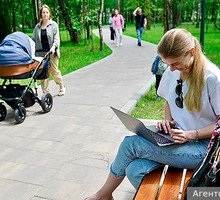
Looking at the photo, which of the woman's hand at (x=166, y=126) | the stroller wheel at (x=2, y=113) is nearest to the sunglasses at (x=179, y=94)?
the woman's hand at (x=166, y=126)

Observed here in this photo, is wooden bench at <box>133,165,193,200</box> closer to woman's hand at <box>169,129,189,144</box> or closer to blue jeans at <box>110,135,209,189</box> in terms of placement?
blue jeans at <box>110,135,209,189</box>

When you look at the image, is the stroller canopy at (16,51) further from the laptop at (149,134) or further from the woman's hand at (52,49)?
the laptop at (149,134)

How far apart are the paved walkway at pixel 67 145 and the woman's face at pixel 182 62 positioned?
1.36m

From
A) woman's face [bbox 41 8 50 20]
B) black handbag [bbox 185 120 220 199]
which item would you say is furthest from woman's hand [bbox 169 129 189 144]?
woman's face [bbox 41 8 50 20]

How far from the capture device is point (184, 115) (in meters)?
2.34

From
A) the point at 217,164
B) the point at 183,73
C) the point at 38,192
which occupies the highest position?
the point at 183,73

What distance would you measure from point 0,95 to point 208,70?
3821mm

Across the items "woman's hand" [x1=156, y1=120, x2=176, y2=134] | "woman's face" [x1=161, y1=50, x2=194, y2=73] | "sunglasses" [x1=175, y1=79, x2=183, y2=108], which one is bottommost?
"woman's hand" [x1=156, y1=120, x2=176, y2=134]

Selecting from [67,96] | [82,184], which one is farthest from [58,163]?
[67,96]

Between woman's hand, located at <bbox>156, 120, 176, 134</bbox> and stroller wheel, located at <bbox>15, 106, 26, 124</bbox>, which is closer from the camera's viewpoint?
woman's hand, located at <bbox>156, 120, 176, 134</bbox>

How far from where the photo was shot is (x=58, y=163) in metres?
3.59

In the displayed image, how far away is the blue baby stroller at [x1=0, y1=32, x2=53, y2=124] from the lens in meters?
4.76

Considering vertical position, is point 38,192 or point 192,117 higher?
point 192,117

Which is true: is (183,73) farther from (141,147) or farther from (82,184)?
(82,184)
